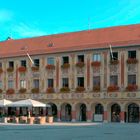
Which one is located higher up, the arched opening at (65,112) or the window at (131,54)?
the window at (131,54)

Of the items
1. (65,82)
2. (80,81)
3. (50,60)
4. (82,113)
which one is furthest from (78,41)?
(82,113)

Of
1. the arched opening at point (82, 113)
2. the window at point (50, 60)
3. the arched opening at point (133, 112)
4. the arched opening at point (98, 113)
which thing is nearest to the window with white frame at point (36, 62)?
the window at point (50, 60)

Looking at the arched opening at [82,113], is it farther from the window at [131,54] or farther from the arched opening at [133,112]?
the window at [131,54]

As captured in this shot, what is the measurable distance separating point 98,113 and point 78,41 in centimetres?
986

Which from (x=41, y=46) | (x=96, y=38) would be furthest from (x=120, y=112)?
(x=41, y=46)

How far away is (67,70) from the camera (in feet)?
193

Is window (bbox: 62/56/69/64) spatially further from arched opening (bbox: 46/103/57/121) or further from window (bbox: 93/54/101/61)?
arched opening (bbox: 46/103/57/121)

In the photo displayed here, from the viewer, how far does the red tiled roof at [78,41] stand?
56.0 m

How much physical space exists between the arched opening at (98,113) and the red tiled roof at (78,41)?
750 cm

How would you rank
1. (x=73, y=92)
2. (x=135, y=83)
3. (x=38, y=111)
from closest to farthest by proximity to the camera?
(x=135, y=83) → (x=73, y=92) → (x=38, y=111)

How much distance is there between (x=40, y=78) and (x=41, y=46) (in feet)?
16.4

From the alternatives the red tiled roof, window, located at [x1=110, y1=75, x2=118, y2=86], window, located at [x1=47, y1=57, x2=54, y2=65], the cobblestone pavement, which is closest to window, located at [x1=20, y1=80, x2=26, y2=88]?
the red tiled roof

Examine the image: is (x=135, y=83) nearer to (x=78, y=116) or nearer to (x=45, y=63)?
(x=78, y=116)

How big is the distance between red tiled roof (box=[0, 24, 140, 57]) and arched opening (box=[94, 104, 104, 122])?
7.50 meters
